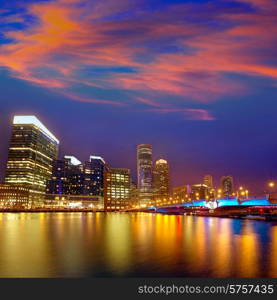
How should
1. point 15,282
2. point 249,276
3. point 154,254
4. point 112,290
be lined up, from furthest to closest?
point 154,254 → point 249,276 → point 15,282 → point 112,290

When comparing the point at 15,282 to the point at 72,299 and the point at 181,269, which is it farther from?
the point at 181,269

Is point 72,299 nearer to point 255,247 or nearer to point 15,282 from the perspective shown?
point 15,282

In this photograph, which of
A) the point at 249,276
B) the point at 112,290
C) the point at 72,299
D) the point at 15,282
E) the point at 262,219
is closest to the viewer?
the point at 72,299

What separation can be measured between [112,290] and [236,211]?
127m

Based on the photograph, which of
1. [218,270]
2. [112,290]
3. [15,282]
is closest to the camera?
[112,290]

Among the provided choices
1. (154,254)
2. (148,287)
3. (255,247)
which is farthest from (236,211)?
(148,287)

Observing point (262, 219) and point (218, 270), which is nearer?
point (218, 270)

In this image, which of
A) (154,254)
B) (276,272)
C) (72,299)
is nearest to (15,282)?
(72,299)

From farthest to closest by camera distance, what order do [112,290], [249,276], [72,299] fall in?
[249,276] < [112,290] < [72,299]

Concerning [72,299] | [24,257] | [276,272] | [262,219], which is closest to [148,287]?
[72,299]

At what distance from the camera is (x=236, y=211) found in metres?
136

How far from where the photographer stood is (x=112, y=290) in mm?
18781

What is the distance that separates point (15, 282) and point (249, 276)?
1649 cm

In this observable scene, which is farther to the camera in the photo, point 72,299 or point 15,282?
point 15,282
